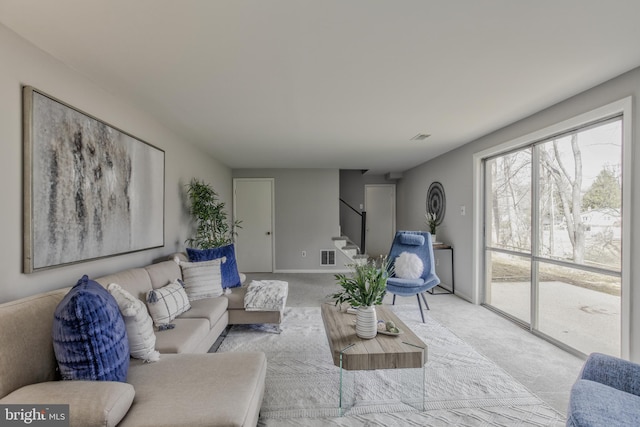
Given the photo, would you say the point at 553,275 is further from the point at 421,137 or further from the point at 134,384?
the point at 134,384

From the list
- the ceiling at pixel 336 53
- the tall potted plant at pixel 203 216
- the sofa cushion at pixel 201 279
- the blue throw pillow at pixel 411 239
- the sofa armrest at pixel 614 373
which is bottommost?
the sofa armrest at pixel 614 373

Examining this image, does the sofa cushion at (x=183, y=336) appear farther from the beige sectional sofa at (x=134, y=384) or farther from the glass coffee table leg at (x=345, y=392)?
the glass coffee table leg at (x=345, y=392)

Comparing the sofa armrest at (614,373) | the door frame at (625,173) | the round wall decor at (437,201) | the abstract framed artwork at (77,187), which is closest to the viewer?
the sofa armrest at (614,373)

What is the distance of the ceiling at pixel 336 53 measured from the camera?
1.48 meters

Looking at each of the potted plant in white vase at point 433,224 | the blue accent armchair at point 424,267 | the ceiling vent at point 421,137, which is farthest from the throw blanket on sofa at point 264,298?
the potted plant in white vase at point 433,224

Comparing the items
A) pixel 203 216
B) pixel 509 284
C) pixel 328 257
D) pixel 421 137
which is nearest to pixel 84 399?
pixel 203 216

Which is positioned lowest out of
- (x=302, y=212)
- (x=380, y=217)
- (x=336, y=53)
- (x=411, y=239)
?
(x=411, y=239)

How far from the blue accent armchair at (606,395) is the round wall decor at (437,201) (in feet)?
12.0

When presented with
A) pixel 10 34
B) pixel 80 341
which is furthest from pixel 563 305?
pixel 10 34

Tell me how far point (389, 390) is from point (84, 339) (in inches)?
74.8

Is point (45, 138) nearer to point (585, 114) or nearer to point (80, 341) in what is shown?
point (80, 341)

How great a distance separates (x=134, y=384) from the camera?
1.48 metres

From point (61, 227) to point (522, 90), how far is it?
11.7ft

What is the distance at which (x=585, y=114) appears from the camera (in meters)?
2.50
